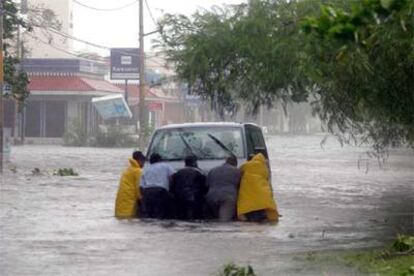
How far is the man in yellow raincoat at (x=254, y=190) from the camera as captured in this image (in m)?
17.8

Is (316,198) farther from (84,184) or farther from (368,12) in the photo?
(368,12)

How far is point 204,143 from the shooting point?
64.4 ft

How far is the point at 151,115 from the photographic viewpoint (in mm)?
83625

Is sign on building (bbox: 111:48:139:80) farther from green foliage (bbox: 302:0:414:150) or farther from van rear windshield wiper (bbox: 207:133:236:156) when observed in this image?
green foliage (bbox: 302:0:414:150)

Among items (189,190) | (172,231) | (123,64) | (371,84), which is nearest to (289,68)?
(371,84)

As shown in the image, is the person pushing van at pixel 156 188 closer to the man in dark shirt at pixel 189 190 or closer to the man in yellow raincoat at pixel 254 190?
the man in dark shirt at pixel 189 190

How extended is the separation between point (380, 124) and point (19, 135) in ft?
182

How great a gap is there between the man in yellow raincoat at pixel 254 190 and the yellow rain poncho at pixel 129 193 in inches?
70.8

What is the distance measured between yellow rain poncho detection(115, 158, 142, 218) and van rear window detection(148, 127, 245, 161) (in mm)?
923

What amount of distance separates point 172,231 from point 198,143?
118 inches

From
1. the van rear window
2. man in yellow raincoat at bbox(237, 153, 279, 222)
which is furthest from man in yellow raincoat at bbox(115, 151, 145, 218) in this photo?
man in yellow raincoat at bbox(237, 153, 279, 222)

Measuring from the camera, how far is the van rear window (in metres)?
→ 19.5

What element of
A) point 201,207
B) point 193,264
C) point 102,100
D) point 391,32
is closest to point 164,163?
point 201,207

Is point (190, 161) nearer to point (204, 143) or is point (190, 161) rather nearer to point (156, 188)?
point (156, 188)
